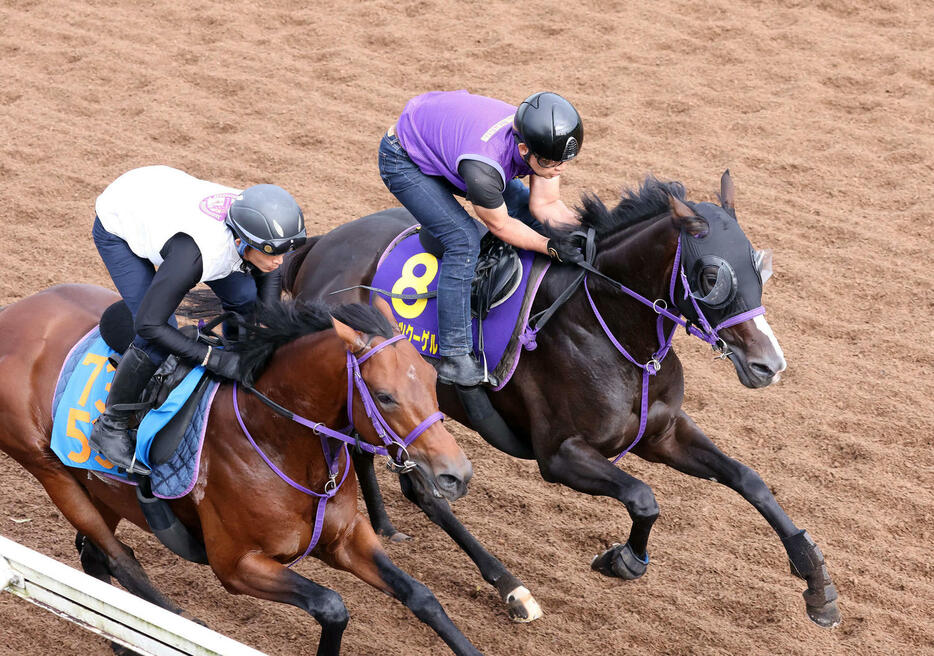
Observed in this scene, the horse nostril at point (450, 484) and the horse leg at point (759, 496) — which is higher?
the horse nostril at point (450, 484)

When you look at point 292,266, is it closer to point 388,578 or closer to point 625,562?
point 388,578

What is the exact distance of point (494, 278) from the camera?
16.6 ft

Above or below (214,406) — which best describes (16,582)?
below

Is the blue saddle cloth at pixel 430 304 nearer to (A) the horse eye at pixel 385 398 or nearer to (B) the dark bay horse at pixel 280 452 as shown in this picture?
(B) the dark bay horse at pixel 280 452

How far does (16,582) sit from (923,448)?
4.82 m

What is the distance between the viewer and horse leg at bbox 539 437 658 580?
4.83 meters

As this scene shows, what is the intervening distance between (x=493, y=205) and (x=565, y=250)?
1.28 ft

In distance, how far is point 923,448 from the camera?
6145mm

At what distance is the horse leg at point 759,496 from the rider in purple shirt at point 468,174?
3.35ft

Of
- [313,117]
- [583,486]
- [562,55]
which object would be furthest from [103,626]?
[562,55]

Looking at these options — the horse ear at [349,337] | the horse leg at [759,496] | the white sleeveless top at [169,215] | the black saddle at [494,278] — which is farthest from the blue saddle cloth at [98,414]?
the horse leg at [759,496]

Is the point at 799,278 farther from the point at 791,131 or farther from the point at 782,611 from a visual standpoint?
the point at 782,611

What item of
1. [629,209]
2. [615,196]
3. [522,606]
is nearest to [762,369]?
[629,209]

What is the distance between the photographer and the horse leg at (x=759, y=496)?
481 centimetres
